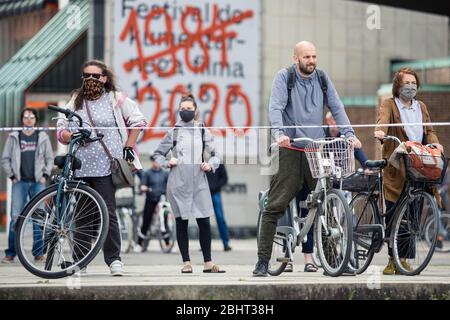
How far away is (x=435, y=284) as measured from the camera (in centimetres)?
920

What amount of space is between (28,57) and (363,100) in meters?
6.60

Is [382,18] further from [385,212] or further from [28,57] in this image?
[385,212]

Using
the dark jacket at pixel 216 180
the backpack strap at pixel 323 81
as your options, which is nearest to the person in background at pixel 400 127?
the backpack strap at pixel 323 81

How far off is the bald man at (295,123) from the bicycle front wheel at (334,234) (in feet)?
1.28

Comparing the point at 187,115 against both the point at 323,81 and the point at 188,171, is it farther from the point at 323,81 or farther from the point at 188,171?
the point at 323,81

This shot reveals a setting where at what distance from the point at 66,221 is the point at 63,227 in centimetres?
5

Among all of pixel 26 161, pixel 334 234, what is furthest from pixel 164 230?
pixel 334 234

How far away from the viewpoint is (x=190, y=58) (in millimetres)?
24562

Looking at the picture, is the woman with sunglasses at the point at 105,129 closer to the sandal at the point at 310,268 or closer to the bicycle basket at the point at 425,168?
the sandal at the point at 310,268

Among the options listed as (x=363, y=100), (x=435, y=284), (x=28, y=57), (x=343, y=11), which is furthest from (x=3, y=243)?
(x=435, y=284)

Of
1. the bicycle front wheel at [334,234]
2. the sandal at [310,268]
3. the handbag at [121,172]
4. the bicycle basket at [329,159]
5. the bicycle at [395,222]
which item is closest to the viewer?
the bicycle front wheel at [334,234]

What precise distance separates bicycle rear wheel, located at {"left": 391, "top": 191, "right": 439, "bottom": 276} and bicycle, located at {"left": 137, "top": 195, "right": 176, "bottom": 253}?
8.20 meters

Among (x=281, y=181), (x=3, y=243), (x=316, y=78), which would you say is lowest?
(x=3, y=243)

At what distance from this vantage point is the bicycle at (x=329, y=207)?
9.84 metres
